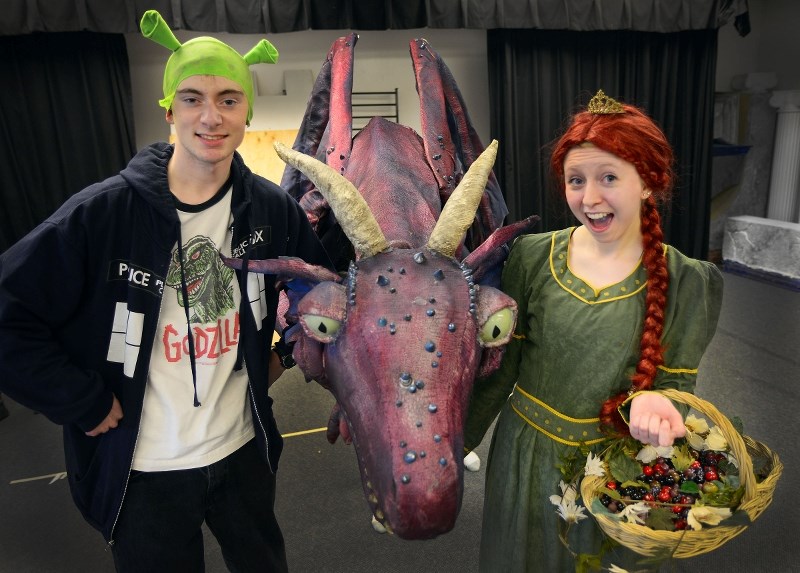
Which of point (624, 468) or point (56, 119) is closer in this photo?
point (624, 468)

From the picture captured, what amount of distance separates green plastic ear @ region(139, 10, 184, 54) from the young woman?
98cm

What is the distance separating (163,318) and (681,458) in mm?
1278

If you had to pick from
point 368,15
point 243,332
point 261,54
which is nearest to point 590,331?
point 243,332

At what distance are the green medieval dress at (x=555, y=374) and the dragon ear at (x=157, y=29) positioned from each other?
101 cm

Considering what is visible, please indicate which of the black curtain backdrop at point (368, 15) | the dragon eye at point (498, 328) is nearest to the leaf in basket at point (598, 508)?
the dragon eye at point (498, 328)

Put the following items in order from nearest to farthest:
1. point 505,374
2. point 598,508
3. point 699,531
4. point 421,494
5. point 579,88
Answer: point 421,494 < point 699,531 < point 598,508 < point 505,374 < point 579,88

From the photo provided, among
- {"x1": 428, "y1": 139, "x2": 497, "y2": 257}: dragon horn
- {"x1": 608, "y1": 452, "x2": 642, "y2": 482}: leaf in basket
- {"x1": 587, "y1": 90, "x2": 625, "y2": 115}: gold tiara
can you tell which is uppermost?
{"x1": 587, "y1": 90, "x2": 625, "y2": 115}: gold tiara

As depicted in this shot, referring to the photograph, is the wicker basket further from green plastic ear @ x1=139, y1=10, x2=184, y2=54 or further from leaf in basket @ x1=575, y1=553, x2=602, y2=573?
green plastic ear @ x1=139, y1=10, x2=184, y2=54

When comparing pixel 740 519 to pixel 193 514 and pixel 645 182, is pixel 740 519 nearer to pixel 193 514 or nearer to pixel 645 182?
pixel 645 182

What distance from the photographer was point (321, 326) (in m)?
1.15

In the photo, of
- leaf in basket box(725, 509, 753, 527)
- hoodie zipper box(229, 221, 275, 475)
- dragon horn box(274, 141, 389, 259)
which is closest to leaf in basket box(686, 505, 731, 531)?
leaf in basket box(725, 509, 753, 527)

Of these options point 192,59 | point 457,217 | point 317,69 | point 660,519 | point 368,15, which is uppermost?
point 368,15

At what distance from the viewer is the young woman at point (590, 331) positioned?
1.31 metres

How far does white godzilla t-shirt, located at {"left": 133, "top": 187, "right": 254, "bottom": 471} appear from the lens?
1.41 metres
